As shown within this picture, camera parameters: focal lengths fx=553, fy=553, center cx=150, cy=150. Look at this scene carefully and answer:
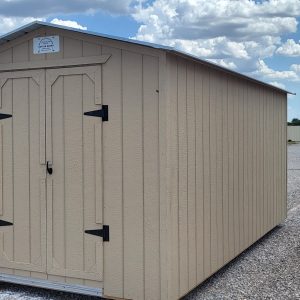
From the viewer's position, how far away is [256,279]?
5.89 m

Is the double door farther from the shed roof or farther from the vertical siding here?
the shed roof

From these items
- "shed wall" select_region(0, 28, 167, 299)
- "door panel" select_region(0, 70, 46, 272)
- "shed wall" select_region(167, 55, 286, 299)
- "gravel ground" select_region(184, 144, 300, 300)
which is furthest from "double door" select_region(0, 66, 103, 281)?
"gravel ground" select_region(184, 144, 300, 300)

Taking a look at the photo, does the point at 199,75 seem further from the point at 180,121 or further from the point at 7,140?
the point at 7,140

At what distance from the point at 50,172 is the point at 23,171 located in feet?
1.07

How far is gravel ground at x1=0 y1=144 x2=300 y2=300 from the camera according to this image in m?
5.30

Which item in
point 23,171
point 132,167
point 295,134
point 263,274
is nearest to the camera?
point 132,167

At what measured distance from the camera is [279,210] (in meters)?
8.62

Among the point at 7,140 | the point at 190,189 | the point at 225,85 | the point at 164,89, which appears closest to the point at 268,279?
the point at 190,189

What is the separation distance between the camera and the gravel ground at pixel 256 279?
5.30 metres

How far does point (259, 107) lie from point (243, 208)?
4.83ft

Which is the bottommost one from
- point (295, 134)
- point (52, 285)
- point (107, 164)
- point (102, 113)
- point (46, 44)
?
point (295, 134)

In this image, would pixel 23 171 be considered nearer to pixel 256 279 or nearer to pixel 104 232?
pixel 104 232

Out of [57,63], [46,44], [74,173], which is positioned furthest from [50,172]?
[46,44]

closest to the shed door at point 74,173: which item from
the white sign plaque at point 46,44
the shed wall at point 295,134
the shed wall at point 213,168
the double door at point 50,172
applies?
the double door at point 50,172
